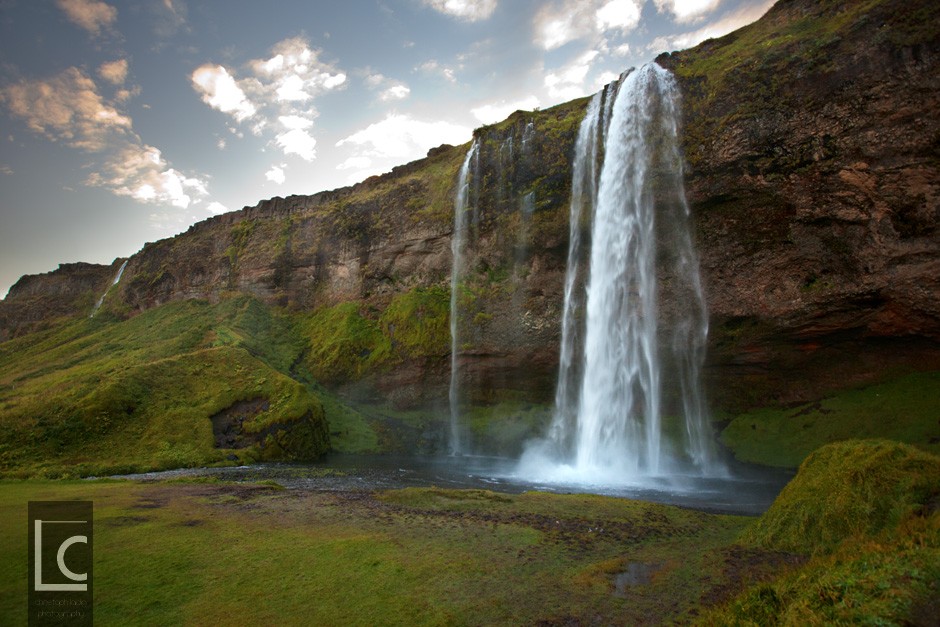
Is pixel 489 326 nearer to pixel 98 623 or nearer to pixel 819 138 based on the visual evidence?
pixel 819 138

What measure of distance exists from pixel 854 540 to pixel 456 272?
36914mm

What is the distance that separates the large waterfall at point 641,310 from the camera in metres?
29.4

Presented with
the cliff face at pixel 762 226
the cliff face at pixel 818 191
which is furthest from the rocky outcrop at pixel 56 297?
the cliff face at pixel 818 191

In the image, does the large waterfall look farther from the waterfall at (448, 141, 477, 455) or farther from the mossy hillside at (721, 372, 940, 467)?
the waterfall at (448, 141, 477, 455)

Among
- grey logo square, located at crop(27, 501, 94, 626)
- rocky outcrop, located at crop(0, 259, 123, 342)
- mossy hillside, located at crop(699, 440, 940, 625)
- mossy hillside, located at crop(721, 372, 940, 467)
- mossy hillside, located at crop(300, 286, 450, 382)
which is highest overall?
rocky outcrop, located at crop(0, 259, 123, 342)

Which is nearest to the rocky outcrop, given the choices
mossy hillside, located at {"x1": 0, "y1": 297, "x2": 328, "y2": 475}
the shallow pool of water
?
mossy hillside, located at {"x1": 0, "y1": 297, "x2": 328, "y2": 475}

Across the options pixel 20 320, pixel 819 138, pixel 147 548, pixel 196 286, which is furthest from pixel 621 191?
pixel 20 320

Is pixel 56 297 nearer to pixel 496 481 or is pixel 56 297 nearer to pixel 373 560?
pixel 496 481

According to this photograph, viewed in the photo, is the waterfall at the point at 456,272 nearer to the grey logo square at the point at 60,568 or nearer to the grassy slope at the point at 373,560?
the grassy slope at the point at 373,560

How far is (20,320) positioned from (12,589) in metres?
103

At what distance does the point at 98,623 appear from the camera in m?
5.81

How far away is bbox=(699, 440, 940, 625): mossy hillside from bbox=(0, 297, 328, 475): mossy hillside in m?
25.4

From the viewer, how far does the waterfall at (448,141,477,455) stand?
3959cm

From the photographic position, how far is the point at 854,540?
7484 mm
